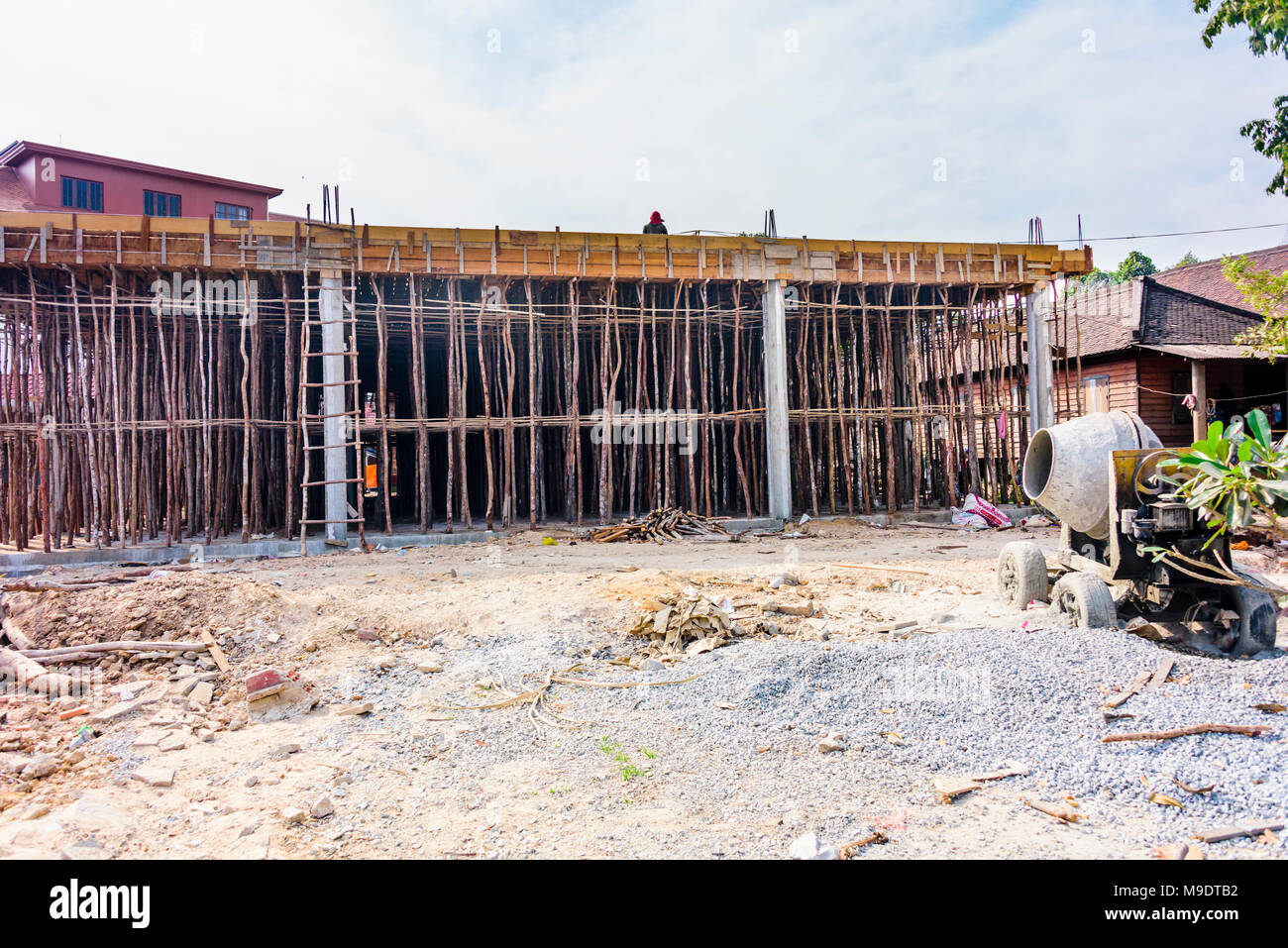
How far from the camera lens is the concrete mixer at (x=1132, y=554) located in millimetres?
5367

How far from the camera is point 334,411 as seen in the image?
1202 centimetres

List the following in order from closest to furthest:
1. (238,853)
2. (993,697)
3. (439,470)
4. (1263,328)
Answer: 1. (238,853)
2. (993,697)
3. (1263,328)
4. (439,470)

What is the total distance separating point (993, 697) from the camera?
14.9 feet

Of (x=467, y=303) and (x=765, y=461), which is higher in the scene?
(x=467, y=303)

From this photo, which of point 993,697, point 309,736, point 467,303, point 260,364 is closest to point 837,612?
point 993,697

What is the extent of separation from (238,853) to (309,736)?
56.8 inches

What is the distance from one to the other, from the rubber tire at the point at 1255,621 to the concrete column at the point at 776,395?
8400 millimetres

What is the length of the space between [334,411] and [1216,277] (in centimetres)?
2439

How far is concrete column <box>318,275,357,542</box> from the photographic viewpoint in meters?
12.0

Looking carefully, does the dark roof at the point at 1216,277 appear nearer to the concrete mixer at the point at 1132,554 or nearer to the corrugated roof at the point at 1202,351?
the corrugated roof at the point at 1202,351

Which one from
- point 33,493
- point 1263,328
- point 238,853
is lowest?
point 238,853

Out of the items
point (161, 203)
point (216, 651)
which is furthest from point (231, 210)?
point (216, 651)

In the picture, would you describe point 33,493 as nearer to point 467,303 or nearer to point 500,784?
point 467,303
